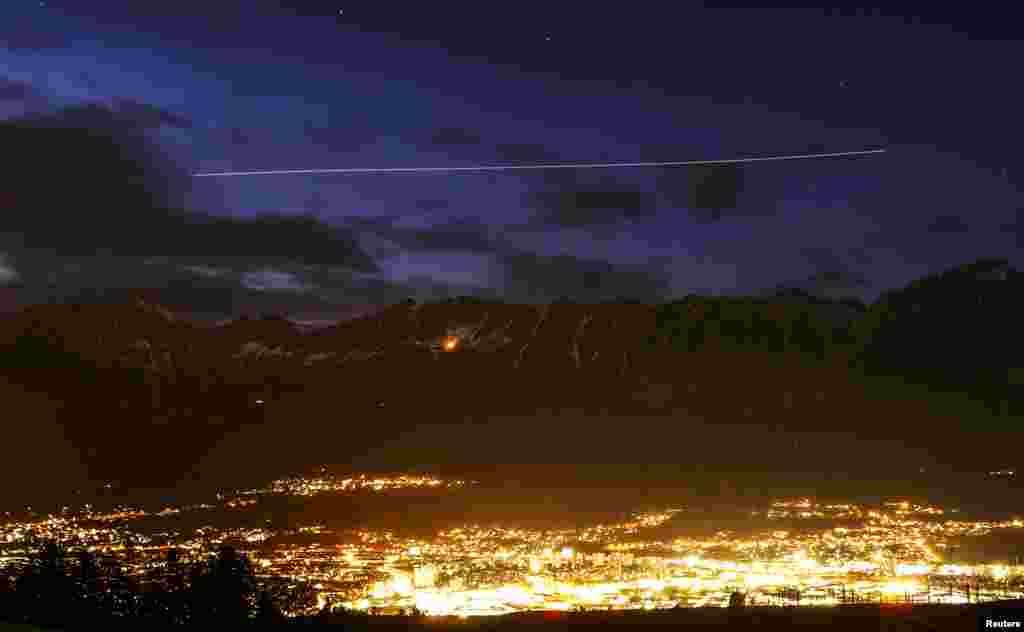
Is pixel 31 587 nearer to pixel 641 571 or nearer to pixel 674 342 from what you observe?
A: pixel 641 571

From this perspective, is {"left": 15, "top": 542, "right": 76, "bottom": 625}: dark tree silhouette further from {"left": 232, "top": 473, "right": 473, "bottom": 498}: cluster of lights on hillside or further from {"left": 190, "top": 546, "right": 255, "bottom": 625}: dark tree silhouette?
{"left": 232, "top": 473, "right": 473, "bottom": 498}: cluster of lights on hillside

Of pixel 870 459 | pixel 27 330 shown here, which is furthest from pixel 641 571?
pixel 27 330

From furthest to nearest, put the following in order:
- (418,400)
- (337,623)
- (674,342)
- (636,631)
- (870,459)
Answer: (674,342) < (418,400) < (870,459) < (337,623) < (636,631)

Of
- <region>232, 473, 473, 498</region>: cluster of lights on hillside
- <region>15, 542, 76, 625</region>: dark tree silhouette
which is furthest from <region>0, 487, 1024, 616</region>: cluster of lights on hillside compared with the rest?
<region>232, 473, 473, 498</region>: cluster of lights on hillside

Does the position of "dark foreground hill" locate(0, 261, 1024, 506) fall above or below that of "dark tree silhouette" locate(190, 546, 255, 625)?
above

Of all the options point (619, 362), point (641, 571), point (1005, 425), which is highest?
point (619, 362)

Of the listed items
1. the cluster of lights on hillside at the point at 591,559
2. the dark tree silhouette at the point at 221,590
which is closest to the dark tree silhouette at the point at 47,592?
the dark tree silhouette at the point at 221,590

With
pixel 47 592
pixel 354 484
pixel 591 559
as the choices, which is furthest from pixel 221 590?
pixel 354 484

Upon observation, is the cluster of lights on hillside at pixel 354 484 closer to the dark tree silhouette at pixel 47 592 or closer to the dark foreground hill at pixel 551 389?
the dark foreground hill at pixel 551 389

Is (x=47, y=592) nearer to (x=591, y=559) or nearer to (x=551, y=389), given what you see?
(x=591, y=559)
